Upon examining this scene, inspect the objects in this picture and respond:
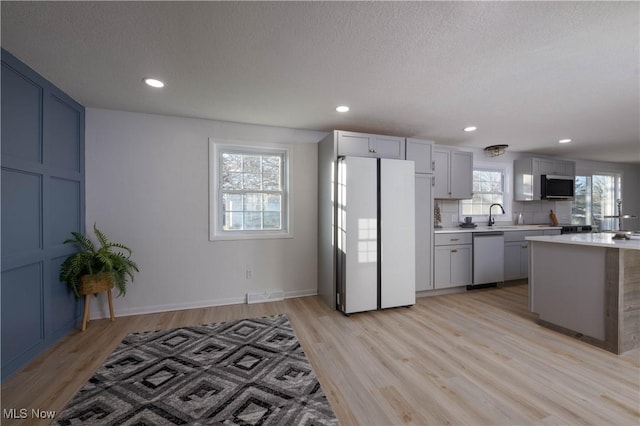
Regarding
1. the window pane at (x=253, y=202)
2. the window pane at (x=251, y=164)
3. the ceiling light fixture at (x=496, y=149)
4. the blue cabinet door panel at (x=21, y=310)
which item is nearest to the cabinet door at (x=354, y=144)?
the window pane at (x=251, y=164)

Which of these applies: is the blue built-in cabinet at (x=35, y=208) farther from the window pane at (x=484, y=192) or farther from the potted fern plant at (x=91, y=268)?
the window pane at (x=484, y=192)

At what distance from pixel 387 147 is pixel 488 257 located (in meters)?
2.42

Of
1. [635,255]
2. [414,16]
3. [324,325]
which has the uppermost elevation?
[414,16]

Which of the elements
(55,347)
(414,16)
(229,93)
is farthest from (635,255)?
(55,347)

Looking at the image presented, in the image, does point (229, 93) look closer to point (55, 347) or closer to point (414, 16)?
point (414, 16)

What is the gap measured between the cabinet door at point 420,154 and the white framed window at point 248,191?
1651 mm

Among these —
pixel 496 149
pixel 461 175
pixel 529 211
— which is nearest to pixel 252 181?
pixel 461 175

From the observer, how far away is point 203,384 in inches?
71.6

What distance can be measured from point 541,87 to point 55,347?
4984 mm

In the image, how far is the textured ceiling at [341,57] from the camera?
1472 mm

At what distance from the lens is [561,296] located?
2.57 meters

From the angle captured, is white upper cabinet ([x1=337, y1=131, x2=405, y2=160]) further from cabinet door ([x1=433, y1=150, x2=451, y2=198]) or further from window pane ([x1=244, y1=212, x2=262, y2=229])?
window pane ([x1=244, y1=212, x2=262, y2=229])

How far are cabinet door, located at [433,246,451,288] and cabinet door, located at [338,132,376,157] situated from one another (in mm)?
1731

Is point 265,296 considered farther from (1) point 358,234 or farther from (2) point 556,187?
(2) point 556,187
